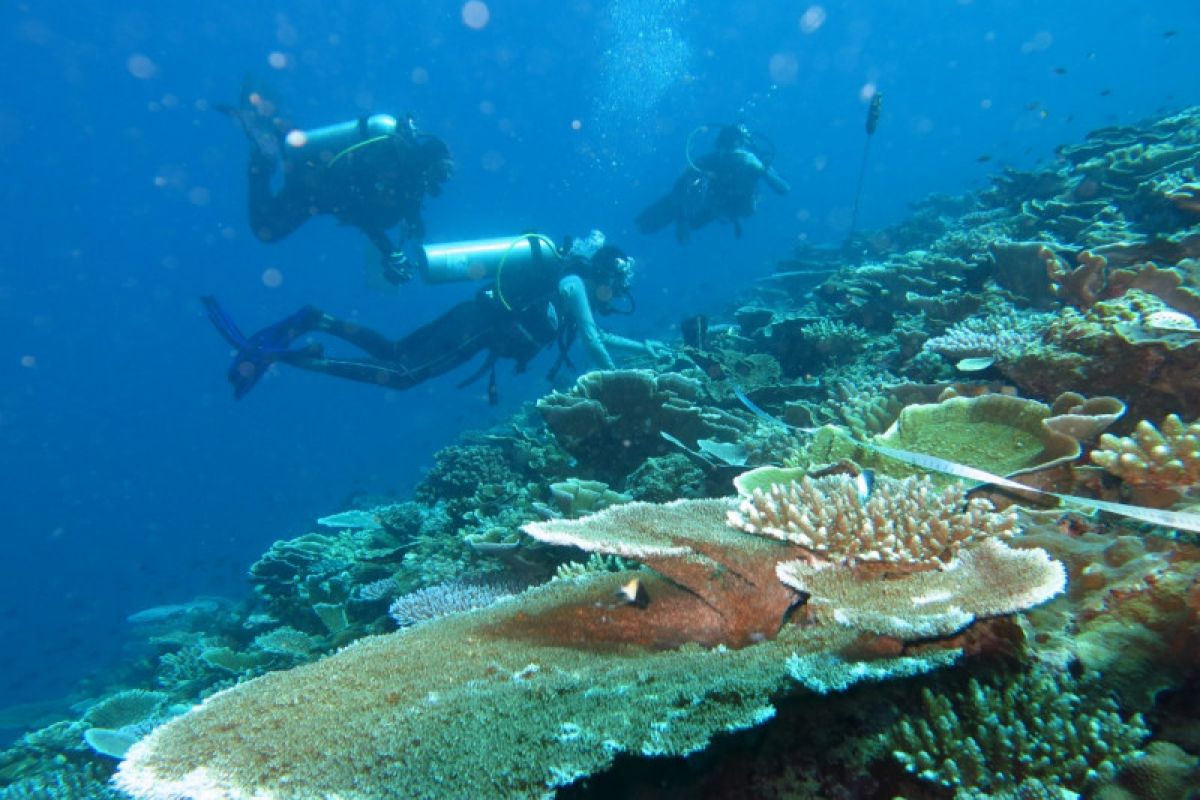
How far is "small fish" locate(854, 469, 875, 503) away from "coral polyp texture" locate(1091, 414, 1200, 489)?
100cm

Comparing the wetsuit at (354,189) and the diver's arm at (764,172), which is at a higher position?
the diver's arm at (764,172)

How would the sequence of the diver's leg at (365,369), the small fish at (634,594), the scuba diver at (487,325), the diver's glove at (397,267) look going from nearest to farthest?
the small fish at (634,594) < the scuba diver at (487,325) < the diver's leg at (365,369) < the diver's glove at (397,267)

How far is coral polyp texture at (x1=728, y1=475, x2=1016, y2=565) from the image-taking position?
2.22 metres

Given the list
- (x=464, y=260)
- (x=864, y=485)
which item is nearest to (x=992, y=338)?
(x=864, y=485)

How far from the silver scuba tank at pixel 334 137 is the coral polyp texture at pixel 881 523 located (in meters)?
12.5

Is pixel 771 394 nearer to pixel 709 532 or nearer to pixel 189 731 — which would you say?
pixel 709 532

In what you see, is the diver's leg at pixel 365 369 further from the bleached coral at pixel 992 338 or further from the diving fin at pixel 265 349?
the bleached coral at pixel 992 338

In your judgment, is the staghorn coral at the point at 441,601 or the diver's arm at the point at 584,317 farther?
the diver's arm at the point at 584,317

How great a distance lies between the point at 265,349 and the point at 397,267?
3.18 meters

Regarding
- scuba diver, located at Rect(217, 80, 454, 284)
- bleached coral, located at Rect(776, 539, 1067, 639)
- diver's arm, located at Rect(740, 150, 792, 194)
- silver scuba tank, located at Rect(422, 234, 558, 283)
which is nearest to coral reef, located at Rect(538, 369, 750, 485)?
bleached coral, located at Rect(776, 539, 1067, 639)

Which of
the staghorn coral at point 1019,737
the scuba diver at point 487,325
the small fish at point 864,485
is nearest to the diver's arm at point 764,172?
the scuba diver at point 487,325

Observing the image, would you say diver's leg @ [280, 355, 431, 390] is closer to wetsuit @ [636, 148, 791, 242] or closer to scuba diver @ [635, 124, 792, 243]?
wetsuit @ [636, 148, 791, 242]

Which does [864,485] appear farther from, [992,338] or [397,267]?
[397,267]

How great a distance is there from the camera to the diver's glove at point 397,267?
12.2 meters
